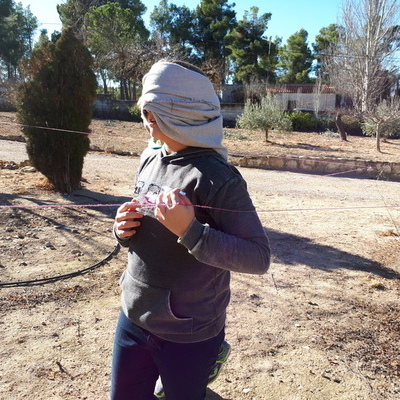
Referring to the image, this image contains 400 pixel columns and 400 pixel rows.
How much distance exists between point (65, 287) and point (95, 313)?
1.93 ft

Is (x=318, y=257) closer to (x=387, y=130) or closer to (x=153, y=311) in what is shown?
(x=153, y=311)

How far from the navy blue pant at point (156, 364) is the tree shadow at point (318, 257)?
3010mm

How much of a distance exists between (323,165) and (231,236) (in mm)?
11305

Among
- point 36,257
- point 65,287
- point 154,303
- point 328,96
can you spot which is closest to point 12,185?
point 36,257

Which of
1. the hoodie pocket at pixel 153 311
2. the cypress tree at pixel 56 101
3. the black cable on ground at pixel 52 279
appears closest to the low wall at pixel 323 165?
the cypress tree at pixel 56 101

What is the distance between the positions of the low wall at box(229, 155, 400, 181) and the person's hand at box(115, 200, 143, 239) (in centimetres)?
1074

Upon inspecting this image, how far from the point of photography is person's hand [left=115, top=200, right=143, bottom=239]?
5.02ft

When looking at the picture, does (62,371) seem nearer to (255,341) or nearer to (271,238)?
(255,341)

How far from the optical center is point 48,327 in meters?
3.00

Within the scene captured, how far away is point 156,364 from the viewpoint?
1578 mm

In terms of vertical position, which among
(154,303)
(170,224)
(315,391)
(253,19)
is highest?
(253,19)

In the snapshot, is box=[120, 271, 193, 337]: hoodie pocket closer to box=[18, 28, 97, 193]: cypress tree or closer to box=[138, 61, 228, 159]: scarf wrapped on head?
box=[138, 61, 228, 159]: scarf wrapped on head

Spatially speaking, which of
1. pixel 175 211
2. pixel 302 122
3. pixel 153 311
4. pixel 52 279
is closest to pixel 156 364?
pixel 153 311

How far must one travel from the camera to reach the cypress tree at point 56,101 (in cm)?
682
